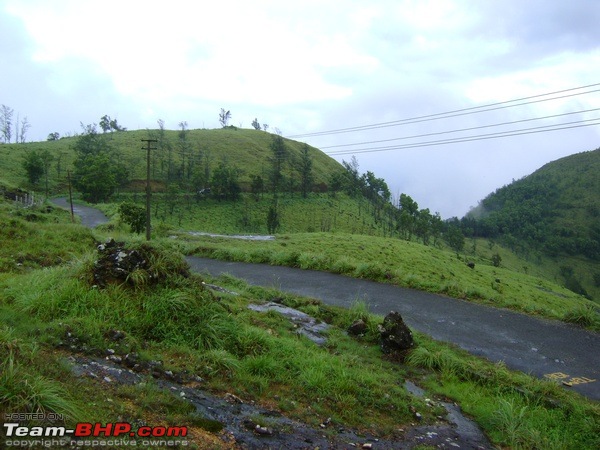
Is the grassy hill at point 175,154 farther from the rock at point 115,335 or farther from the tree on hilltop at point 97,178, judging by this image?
the rock at point 115,335

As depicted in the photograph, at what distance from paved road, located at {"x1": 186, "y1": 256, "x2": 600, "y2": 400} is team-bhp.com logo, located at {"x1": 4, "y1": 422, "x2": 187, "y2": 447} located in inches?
285

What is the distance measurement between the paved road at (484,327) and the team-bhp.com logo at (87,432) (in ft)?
23.7

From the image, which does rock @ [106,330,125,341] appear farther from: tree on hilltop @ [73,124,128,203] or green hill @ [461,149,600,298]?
green hill @ [461,149,600,298]

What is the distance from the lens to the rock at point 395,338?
315 inches

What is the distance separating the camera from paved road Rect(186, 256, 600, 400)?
8.09m

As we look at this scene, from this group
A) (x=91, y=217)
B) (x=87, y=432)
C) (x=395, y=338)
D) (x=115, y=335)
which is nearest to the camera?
(x=87, y=432)

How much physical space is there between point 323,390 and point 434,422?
1.67m

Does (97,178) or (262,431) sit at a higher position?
(97,178)

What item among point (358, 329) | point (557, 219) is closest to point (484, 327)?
point (358, 329)

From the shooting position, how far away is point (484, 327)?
10359 millimetres

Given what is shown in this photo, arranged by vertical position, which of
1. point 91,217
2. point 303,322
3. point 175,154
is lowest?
point 303,322

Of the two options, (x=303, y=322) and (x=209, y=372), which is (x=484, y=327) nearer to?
(x=303, y=322)

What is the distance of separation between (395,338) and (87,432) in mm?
6089

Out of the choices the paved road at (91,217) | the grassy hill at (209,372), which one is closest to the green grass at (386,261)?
the grassy hill at (209,372)
